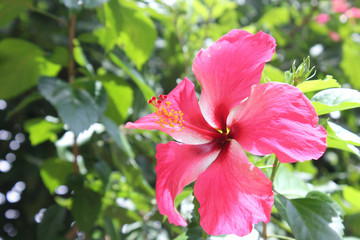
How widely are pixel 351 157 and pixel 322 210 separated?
1783 mm

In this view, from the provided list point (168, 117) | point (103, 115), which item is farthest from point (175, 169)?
point (103, 115)

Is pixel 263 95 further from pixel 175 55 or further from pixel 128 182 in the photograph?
pixel 175 55

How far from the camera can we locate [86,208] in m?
1.44

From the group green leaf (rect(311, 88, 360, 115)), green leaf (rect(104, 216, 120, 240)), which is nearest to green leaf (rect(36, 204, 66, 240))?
green leaf (rect(104, 216, 120, 240))

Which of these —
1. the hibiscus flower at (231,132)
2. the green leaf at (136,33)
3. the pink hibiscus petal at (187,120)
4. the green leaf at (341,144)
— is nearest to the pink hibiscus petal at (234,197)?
the hibiscus flower at (231,132)

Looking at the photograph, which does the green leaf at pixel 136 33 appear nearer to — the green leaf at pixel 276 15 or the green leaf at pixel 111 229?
the green leaf at pixel 111 229

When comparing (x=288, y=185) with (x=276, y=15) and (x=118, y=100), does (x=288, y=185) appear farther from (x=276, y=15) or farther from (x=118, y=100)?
(x=276, y=15)

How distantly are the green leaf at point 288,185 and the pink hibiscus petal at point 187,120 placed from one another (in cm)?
26

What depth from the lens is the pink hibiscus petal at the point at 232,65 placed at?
75cm

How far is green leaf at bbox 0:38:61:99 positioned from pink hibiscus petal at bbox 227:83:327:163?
3.53 ft

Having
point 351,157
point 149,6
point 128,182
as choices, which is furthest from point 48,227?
point 351,157

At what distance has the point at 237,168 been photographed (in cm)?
73

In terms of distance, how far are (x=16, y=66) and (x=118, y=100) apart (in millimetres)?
400

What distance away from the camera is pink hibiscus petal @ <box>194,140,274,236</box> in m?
0.70
